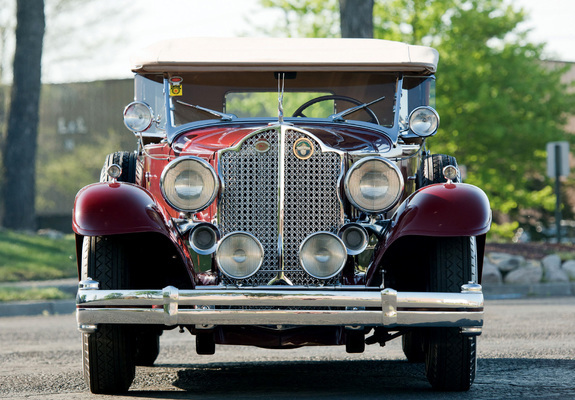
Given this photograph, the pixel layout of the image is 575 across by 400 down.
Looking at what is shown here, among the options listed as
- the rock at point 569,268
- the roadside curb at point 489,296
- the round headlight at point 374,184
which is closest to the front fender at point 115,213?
the round headlight at point 374,184

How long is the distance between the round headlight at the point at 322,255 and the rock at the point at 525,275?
35.8ft

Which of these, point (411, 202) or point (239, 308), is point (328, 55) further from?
point (239, 308)

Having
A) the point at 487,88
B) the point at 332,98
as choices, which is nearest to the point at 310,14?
the point at 487,88

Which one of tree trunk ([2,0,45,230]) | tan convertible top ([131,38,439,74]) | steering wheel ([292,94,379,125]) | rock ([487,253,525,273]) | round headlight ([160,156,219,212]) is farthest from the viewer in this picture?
tree trunk ([2,0,45,230])

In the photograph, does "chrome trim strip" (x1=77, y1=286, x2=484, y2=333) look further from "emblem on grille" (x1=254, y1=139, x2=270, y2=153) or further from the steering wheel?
the steering wheel

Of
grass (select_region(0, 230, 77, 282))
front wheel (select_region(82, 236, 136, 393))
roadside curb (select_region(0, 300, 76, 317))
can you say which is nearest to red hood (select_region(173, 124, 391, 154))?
front wheel (select_region(82, 236, 136, 393))

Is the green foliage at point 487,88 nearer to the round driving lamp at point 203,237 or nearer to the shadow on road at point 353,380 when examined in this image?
the shadow on road at point 353,380

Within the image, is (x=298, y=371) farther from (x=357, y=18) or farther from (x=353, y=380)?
(x=357, y=18)

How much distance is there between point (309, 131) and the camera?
5.71 metres

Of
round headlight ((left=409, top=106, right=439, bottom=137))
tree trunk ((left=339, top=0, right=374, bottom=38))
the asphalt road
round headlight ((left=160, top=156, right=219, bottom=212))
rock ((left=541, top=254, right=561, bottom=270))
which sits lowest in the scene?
rock ((left=541, top=254, right=561, bottom=270))

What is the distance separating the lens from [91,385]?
530cm

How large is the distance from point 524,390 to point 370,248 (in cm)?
122

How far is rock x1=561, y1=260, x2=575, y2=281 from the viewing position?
15.8 meters

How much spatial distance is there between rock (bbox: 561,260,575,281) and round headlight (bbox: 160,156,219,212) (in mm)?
11827
